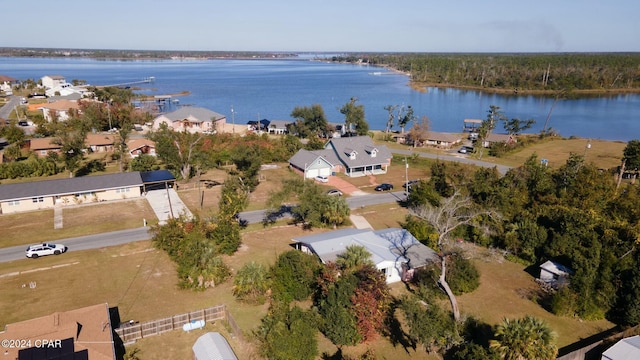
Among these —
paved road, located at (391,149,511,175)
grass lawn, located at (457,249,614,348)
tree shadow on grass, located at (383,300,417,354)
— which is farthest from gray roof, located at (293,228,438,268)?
paved road, located at (391,149,511,175)

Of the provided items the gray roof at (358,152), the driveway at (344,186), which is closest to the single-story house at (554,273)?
the driveway at (344,186)

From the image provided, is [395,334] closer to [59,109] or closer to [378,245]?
[378,245]

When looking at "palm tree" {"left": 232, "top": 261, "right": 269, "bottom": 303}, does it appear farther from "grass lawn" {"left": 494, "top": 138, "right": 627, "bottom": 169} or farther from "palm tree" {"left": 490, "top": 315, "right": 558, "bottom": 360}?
"grass lawn" {"left": 494, "top": 138, "right": 627, "bottom": 169}

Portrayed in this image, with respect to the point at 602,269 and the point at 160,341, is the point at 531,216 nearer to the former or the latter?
the point at 602,269

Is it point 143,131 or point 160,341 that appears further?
point 143,131

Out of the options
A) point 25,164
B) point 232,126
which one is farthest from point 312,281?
point 232,126
